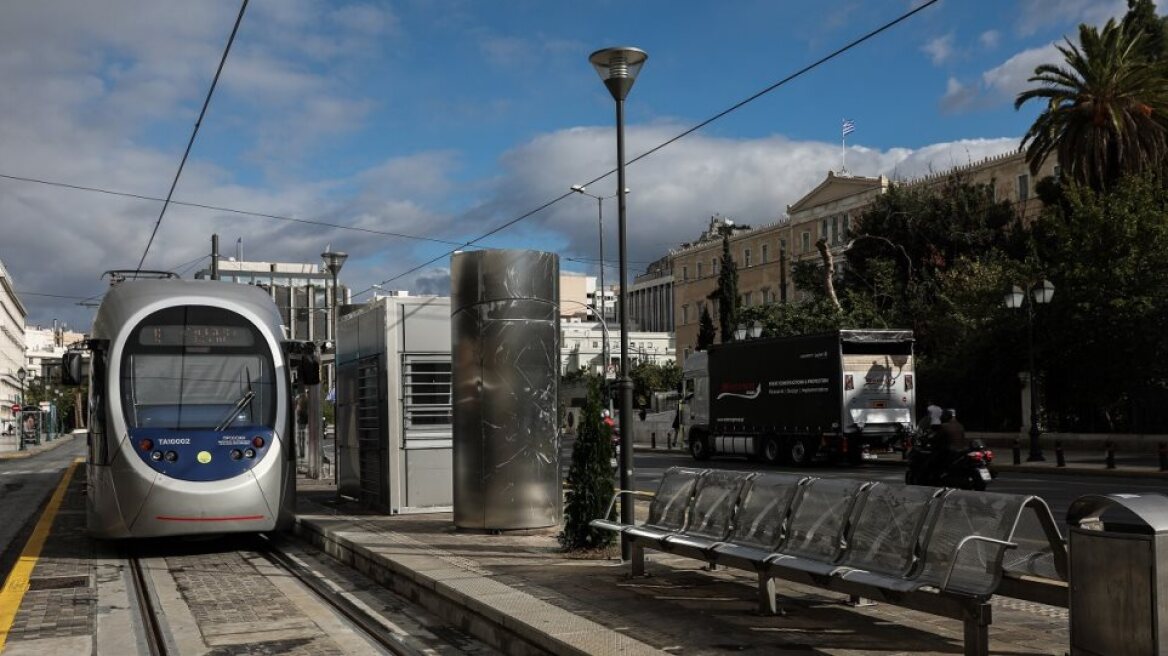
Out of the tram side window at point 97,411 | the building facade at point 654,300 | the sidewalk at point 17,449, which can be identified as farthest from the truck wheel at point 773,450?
the building facade at point 654,300

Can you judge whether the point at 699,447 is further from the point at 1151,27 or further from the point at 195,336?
the point at 1151,27

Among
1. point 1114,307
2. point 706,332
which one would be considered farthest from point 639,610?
point 706,332

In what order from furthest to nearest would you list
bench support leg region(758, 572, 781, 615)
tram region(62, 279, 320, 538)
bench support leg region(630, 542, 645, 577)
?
1. tram region(62, 279, 320, 538)
2. bench support leg region(630, 542, 645, 577)
3. bench support leg region(758, 572, 781, 615)

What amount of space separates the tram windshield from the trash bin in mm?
9740

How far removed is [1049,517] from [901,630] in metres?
1.53

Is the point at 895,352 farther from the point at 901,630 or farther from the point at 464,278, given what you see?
the point at 901,630

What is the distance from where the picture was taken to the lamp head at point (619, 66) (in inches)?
418

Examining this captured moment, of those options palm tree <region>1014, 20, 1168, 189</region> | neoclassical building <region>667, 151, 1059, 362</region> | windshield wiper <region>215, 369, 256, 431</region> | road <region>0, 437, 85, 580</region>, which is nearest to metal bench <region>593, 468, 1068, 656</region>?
windshield wiper <region>215, 369, 256, 431</region>

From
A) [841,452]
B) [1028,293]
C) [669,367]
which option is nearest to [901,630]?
[841,452]

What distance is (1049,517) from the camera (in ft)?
19.5

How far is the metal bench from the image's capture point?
5.98 metres

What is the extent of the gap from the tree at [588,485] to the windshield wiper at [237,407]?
167 inches

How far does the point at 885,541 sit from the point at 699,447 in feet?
95.6

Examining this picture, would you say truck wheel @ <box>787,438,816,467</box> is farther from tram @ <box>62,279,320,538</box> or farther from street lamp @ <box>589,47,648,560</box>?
street lamp @ <box>589,47,648,560</box>
